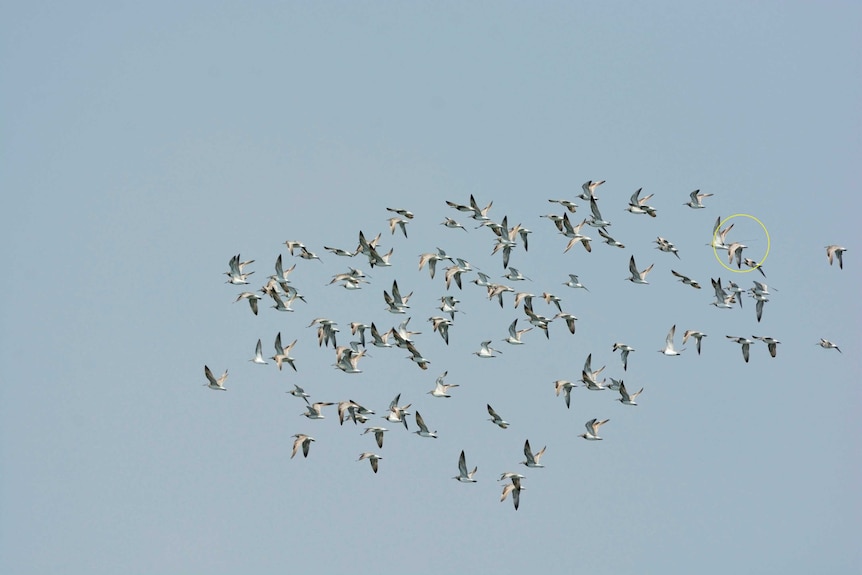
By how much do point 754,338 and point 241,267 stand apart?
2368 cm

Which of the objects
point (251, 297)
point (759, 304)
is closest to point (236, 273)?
point (251, 297)

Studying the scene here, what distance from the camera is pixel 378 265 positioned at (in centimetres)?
10119

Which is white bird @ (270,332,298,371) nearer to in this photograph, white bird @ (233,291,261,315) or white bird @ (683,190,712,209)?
white bird @ (233,291,261,315)

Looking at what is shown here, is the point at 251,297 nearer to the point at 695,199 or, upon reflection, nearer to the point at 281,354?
the point at 281,354

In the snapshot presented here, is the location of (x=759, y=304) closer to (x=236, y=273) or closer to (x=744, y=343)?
(x=744, y=343)

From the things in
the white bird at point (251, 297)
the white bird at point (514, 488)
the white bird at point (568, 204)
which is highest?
the white bird at point (568, 204)

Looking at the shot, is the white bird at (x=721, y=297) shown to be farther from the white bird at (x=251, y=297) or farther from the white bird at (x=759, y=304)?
the white bird at (x=251, y=297)

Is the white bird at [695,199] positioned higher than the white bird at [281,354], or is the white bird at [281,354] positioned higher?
the white bird at [695,199]

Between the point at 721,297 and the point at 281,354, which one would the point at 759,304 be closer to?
the point at 721,297

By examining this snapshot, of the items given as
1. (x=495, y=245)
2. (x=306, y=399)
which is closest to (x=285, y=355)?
(x=306, y=399)

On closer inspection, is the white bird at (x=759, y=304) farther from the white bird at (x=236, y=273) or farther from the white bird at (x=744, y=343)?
the white bird at (x=236, y=273)

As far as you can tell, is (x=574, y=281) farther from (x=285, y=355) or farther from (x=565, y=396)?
(x=285, y=355)

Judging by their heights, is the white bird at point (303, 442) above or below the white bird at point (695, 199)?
below

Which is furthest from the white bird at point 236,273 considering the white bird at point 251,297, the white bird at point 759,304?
the white bird at point 759,304
